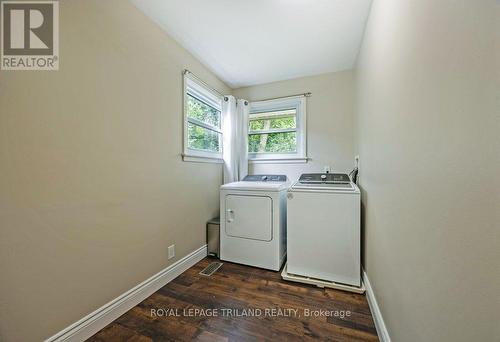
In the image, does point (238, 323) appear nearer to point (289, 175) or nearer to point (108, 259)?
point (108, 259)

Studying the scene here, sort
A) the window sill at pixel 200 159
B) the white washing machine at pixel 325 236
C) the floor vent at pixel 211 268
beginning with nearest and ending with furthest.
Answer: the white washing machine at pixel 325 236 → the floor vent at pixel 211 268 → the window sill at pixel 200 159

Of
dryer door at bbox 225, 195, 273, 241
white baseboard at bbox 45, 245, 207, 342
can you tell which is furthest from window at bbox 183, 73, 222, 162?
white baseboard at bbox 45, 245, 207, 342

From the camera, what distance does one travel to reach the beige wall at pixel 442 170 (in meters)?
0.43

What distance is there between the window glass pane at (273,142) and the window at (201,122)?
561mm

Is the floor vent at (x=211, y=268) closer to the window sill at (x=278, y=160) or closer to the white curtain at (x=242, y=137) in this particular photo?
the white curtain at (x=242, y=137)

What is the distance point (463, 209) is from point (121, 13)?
223cm

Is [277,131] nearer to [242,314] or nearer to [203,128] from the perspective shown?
[203,128]

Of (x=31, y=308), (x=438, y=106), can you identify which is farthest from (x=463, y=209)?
(x=31, y=308)

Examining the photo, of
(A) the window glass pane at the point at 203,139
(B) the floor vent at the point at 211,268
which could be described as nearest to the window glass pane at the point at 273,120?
(A) the window glass pane at the point at 203,139

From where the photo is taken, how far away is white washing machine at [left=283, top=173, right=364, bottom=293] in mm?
1727

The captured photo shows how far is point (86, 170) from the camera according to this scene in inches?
48.7

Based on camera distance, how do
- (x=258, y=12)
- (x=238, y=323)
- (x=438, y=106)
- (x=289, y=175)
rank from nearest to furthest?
1. (x=438, y=106)
2. (x=238, y=323)
3. (x=258, y=12)
4. (x=289, y=175)

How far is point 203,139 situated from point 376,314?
2362mm

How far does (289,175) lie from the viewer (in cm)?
287
